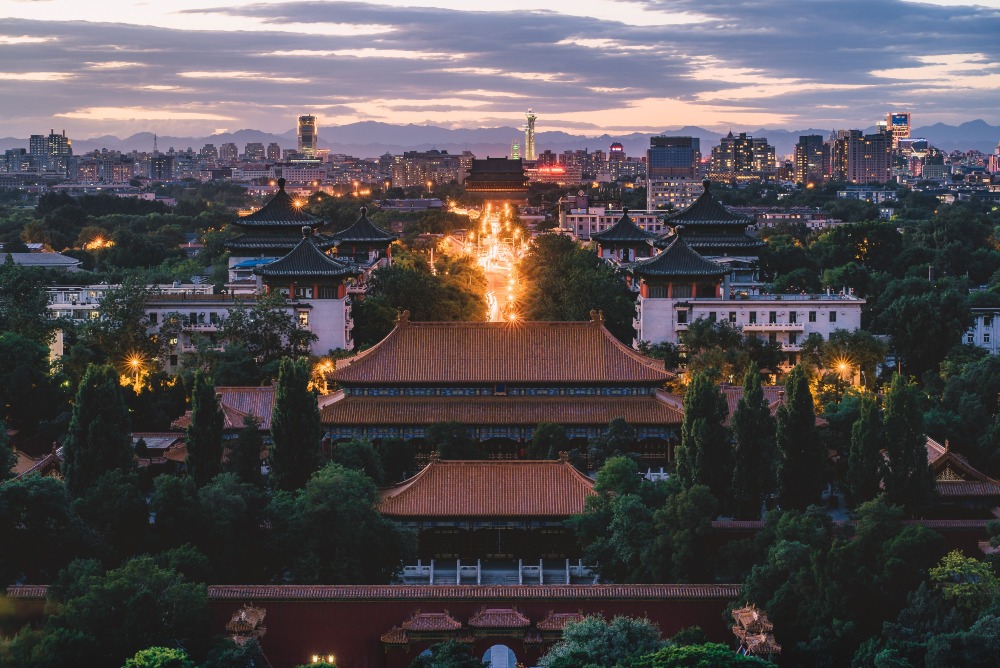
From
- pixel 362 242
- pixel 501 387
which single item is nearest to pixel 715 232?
pixel 362 242

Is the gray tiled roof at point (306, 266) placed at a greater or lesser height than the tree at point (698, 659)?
greater

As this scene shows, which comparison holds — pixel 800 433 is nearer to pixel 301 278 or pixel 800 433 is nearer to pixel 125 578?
pixel 125 578

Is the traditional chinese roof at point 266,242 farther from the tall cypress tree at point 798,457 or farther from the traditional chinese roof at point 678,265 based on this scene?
the tall cypress tree at point 798,457

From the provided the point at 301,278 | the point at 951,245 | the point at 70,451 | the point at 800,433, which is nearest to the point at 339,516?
the point at 70,451

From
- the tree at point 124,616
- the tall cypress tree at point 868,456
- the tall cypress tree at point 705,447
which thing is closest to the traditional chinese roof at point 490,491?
the tall cypress tree at point 705,447

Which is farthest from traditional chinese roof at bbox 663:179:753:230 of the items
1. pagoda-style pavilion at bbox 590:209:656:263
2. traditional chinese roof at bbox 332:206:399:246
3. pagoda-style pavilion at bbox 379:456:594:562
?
pagoda-style pavilion at bbox 379:456:594:562

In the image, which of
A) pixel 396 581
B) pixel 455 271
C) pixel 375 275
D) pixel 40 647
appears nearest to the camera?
pixel 40 647
